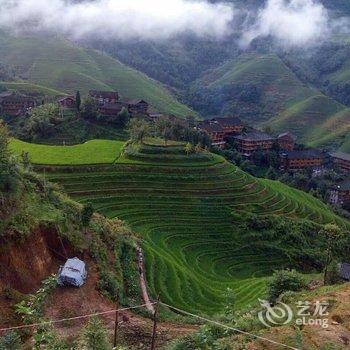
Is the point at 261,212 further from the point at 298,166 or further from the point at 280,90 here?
the point at 280,90

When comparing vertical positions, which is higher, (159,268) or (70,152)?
(70,152)

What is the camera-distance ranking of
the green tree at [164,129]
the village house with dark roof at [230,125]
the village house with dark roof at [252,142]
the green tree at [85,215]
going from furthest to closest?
the village house with dark roof at [230,125]
the village house with dark roof at [252,142]
the green tree at [164,129]
the green tree at [85,215]

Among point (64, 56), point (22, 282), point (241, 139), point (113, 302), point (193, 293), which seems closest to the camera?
point (22, 282)

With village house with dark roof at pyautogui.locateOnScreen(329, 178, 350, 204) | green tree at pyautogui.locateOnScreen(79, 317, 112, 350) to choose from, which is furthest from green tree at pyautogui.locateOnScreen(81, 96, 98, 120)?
green tree at pyautogui.locateOnScreen(79, 317, 112, 350)

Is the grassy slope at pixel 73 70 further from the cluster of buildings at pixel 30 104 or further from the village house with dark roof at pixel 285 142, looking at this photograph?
the village house with dark roof at pixel 285 142

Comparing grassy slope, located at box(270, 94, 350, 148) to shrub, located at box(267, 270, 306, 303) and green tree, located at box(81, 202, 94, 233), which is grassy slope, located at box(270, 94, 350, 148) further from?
shrub, located at box(267, 270, 306, 303)

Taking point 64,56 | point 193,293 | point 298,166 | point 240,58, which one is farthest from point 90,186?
point 240,58

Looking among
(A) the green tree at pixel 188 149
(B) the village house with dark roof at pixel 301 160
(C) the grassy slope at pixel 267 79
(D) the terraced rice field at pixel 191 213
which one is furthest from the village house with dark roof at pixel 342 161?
(A) the green tree at pixel 188 149
